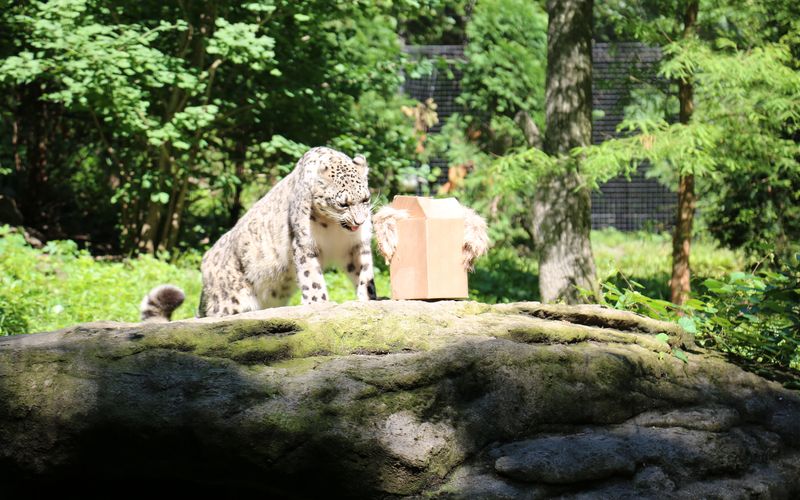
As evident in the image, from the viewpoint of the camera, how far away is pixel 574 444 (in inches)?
145

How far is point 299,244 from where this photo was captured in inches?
206

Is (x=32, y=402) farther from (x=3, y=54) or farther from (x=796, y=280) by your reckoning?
(x=3, y=54)

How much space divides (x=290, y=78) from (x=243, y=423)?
27.0 feet

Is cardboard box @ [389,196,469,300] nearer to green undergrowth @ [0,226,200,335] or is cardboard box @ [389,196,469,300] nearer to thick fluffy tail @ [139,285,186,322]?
thick fluffy tail @ [139,285,186,322]

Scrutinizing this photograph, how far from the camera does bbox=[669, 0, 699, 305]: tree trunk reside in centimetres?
952

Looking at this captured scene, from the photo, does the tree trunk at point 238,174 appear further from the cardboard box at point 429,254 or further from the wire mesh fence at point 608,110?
the cardboard box at point 429,254

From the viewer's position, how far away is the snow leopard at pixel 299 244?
5098 millimetres

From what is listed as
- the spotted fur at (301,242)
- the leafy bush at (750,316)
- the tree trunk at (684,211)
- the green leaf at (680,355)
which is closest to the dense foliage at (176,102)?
the tree trunk at (684,211)

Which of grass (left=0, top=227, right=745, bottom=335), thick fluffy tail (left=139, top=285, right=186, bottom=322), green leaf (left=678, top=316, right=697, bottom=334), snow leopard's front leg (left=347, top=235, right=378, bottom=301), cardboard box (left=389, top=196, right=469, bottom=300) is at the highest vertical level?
cardboard box (left=389, top=196, right=469, bottom=300)

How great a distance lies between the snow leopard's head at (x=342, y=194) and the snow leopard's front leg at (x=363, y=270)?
164mm

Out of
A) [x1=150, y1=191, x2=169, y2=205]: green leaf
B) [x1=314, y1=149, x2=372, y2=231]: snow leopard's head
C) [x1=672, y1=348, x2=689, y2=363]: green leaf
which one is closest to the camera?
[x1=672, y1=348, x2=689, y2=363]: green leaf

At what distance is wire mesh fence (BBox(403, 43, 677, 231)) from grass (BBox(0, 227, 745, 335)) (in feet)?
3.45

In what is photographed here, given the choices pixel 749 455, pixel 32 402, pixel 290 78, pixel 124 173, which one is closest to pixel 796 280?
pixel 749 455

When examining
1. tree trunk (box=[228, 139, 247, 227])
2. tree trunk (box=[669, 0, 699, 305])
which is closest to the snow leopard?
tree trunk (box=[669, 0, 699, 305])
